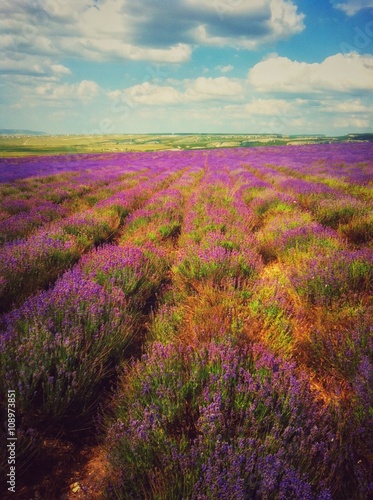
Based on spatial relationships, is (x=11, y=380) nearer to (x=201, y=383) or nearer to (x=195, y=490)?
(x=201, y=383)

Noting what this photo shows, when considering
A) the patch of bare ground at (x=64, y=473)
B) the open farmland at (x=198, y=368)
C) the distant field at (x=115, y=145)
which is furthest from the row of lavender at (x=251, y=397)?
the distant field at (x=115, y=145)

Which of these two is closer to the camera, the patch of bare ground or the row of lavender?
the row of lavender

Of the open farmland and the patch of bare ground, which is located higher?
the open farmland

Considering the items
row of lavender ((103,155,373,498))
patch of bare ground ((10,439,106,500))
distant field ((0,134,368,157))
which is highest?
distant field ((0,134,368,157))

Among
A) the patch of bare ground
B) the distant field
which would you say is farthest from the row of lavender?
the distant field

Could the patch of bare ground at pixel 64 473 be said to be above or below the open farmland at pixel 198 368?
below

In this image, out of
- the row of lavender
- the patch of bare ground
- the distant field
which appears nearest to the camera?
the row of lavender

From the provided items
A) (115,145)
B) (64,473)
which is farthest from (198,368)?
(115,145)

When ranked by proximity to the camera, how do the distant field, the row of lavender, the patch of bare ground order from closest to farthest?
1. the row of lavender
2. the patch of bare ground
3. the distant field

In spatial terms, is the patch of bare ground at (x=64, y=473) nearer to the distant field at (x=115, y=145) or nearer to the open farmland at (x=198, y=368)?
the open farmland at (x=198, y=368)

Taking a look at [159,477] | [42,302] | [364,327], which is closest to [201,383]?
[159,477]

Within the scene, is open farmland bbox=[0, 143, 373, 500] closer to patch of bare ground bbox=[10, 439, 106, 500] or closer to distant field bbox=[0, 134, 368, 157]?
patch of bare ground bbox=[10, 439, 106, 500]

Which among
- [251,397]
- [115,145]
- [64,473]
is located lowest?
[64,473]

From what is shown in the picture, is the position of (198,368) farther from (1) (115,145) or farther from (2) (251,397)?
(1) (115,145)
